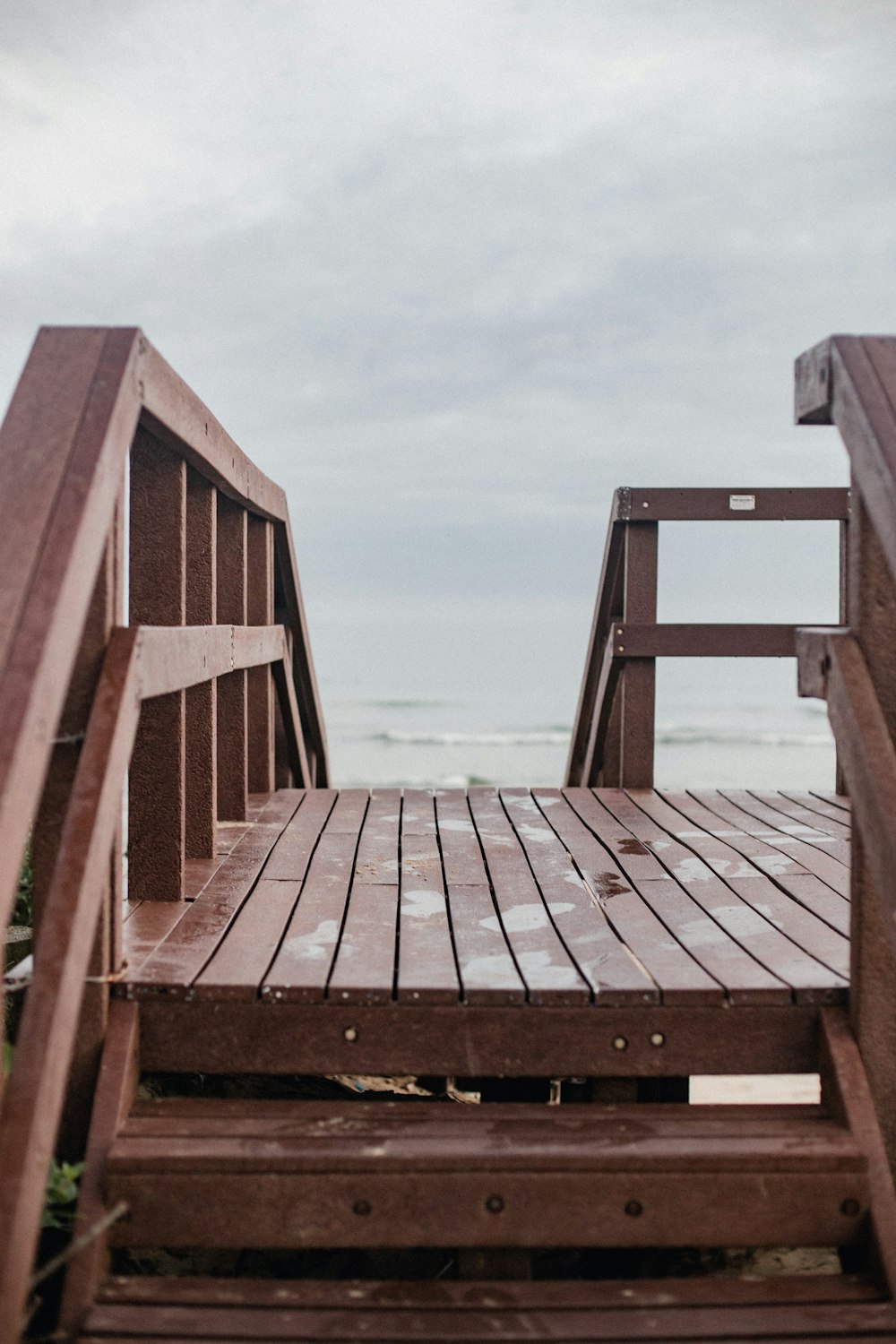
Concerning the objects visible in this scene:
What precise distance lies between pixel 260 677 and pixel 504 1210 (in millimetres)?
2544

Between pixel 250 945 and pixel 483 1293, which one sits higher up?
pixel 250 945

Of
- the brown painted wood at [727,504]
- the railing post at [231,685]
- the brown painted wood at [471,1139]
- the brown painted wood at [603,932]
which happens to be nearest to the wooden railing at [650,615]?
the brown painted wood at [727,504]

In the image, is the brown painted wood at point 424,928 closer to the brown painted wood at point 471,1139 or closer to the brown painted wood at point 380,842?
the brown painted wood at point 380,842

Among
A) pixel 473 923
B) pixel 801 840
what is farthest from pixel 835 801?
pixel 473 923

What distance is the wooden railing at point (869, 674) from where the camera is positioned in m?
1.51

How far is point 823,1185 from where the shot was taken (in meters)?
1.58

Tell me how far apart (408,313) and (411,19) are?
29960mm

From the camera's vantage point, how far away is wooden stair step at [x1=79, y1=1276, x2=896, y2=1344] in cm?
136

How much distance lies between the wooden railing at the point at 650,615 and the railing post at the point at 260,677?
4.36 ft

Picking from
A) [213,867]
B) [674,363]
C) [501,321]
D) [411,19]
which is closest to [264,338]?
[501,321]

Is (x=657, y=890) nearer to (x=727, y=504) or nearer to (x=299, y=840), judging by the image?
(x=299, y=840)

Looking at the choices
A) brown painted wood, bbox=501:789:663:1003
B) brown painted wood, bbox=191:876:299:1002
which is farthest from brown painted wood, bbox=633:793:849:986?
brown painted wood, bbox=191:876:299:1002

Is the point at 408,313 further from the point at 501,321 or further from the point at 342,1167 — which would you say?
the point at 342,1167

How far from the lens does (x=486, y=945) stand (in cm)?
207
